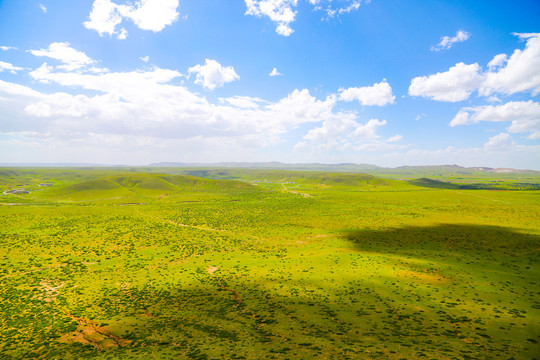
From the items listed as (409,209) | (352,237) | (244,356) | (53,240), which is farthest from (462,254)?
(53,240)

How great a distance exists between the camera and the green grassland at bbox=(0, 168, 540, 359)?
852 inches

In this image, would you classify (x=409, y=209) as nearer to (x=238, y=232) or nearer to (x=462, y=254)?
(x=462, y=254)

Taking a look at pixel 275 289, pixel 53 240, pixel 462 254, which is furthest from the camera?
pixel 53 240

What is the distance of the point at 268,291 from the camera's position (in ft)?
109

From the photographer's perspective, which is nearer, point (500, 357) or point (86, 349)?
point (500, 357)

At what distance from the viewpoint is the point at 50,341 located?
2236cm

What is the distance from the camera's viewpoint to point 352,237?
63.0m

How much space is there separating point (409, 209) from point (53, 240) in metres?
123

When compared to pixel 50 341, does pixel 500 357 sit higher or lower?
higher

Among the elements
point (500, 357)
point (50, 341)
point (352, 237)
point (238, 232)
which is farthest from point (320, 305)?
point (238, 232)

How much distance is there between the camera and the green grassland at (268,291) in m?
21.6

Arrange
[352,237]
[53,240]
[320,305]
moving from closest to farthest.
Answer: [320,305] → [53,240] → [352,237]

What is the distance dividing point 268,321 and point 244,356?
20.1 feet

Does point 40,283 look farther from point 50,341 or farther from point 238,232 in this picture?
point 238,232
